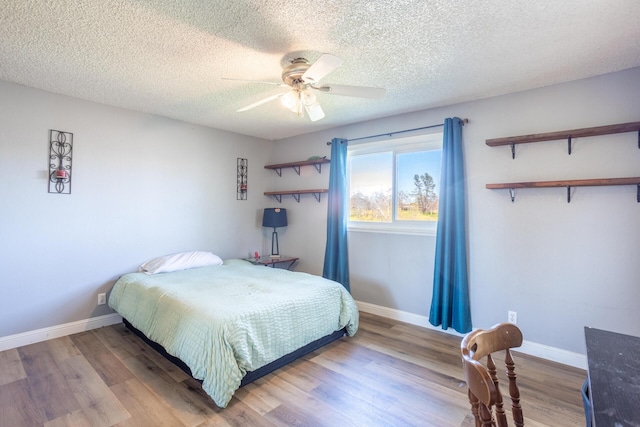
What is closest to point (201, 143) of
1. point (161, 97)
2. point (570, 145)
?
point (161, 97)

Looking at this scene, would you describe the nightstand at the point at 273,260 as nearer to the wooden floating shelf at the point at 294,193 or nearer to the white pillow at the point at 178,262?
the white pillow at the point at 178,262

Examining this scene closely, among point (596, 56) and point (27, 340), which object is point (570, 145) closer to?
point (596, 56)

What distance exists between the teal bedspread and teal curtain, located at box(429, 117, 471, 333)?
0.90 m

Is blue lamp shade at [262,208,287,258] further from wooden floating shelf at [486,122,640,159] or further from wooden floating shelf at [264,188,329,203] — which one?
wooden floating shelf at [486,122,640,159]

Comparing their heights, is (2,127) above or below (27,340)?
above

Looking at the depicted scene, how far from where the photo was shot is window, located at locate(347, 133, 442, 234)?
3342mm

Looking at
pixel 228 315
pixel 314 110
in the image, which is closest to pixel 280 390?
pixel 228 315

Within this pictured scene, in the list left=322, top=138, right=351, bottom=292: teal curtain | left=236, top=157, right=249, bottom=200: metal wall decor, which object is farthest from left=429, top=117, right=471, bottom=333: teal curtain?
left=236, top=157, right=249, bottom=200: metal wall decor

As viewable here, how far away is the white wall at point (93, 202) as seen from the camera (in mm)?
2752

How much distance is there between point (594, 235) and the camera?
2432 mm

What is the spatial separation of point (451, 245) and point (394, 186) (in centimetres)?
97

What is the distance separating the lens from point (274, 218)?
4.33 metres

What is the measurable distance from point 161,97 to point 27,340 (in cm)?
258

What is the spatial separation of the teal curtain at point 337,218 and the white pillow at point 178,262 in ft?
4.67
